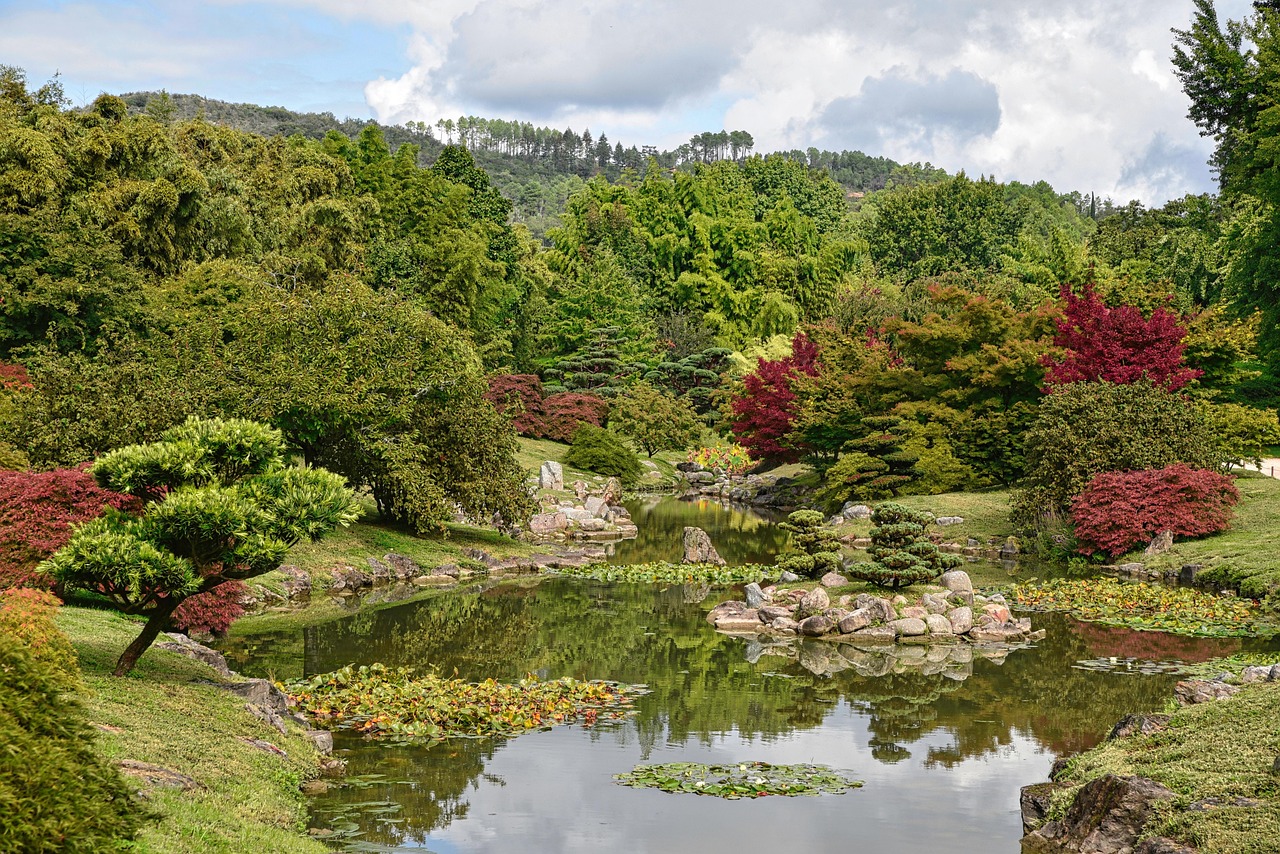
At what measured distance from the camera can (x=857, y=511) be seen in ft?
101

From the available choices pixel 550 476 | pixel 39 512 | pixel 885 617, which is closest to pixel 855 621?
pixel 885 617

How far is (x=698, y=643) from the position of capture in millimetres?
18344

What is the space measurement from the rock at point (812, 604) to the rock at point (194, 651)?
32.0 ft

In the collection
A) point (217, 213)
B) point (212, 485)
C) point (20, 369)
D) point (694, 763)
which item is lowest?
point (694, 763)

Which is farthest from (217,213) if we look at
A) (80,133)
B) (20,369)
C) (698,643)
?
(698,643)

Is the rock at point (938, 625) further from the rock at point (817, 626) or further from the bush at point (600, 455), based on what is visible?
the bush at point (600, 455)

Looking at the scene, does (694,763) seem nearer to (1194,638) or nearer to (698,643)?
(698,643)

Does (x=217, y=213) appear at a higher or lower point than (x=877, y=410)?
higher

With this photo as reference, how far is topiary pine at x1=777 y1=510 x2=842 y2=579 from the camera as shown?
21984mm

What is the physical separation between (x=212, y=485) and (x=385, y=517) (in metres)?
15.4

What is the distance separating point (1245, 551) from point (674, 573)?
11.4m

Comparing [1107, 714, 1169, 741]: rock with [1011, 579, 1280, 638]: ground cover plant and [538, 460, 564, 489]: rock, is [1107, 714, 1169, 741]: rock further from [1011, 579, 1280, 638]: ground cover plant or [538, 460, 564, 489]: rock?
[538, 460, 564, 489]: rock

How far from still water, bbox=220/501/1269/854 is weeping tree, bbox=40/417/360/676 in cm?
242

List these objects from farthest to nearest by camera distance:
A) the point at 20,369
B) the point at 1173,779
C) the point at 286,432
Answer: the point at 20,369, the point at 286,432, the point at 1173,779
